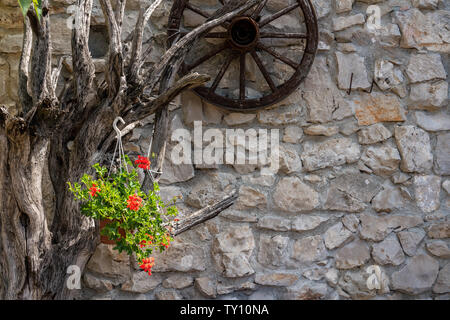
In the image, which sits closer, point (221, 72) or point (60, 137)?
point (60, 137)

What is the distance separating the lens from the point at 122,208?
1.85 meters

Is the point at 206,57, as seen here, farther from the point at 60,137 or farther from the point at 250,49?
the point at 60,137

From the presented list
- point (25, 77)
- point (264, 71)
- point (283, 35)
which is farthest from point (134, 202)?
point (283, 35)

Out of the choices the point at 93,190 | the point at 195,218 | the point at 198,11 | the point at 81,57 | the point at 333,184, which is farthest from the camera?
the point at 333,184

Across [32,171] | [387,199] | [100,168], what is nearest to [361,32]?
[387,199]

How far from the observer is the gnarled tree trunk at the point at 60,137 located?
184 cm

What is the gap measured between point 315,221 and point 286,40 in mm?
957

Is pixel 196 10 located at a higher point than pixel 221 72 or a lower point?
higher

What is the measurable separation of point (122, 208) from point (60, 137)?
41 centimetres

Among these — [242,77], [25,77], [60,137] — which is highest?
[242,77]

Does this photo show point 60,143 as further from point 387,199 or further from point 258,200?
point 387,199

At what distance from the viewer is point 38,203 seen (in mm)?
1880

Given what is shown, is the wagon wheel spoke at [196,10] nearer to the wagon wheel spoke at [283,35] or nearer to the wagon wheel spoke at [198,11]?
the wagon wheel spoke at [198,11]

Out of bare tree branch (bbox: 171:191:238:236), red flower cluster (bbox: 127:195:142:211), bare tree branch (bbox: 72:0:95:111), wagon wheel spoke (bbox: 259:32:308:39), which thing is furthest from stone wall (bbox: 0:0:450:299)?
red flower cluster (bbox: 127:195:142:211)
